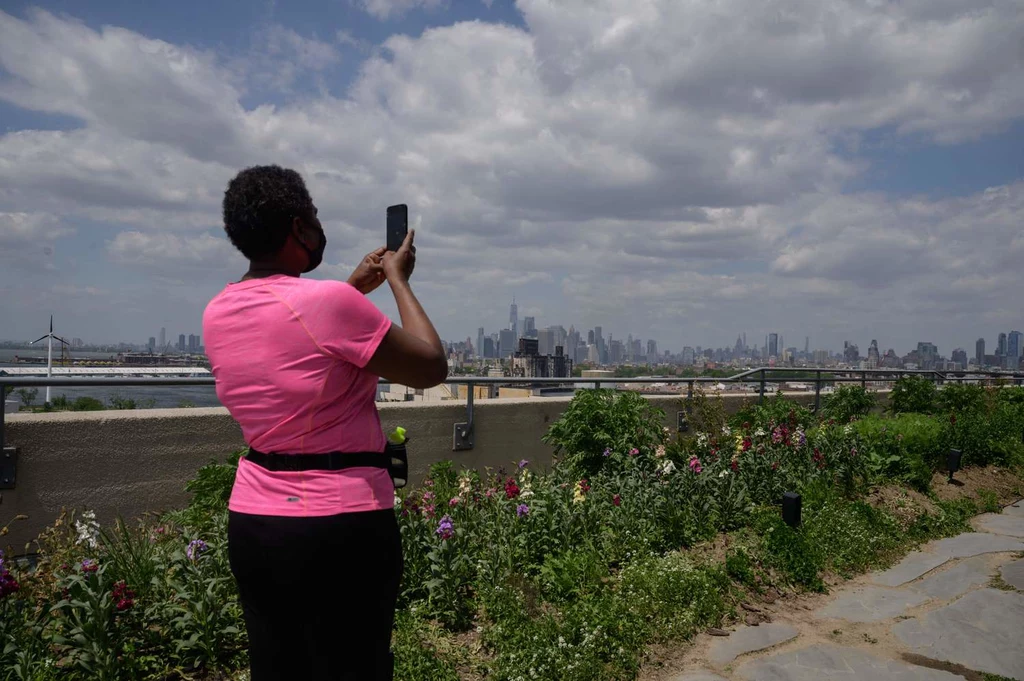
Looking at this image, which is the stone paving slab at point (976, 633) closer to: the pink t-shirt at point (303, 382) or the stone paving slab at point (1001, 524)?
the stone paving slab at point (1001, 524)

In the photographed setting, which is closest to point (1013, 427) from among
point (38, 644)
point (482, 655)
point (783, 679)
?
point (783, 679)

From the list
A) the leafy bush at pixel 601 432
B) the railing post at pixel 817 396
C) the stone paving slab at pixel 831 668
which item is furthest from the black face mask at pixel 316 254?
the railing post at pixel 817 396

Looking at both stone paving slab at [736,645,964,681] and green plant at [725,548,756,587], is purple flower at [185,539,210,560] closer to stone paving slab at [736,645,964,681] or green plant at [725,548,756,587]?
stone paving slab at [736,645,964,681]

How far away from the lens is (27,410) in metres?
5.21

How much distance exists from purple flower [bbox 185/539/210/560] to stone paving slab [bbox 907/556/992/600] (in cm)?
461

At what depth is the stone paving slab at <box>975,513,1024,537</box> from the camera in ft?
22.2

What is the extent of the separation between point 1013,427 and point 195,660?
36.1ft

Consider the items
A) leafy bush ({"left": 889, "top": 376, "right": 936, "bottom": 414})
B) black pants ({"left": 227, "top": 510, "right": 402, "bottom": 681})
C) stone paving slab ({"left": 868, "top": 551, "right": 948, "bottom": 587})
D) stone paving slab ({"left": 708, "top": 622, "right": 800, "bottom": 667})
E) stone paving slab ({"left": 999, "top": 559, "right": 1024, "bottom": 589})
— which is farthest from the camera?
leafy bush ({"left": 889, "top": 376, "right": 936, "bottom": 414})

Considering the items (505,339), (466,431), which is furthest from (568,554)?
(505,339)

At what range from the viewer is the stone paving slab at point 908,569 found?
536 centimetres

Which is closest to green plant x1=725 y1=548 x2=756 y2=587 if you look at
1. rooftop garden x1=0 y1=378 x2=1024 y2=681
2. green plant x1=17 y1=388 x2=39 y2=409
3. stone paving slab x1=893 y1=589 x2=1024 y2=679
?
rooftop garden x1=0 y1=378 x2=1024 y2=681

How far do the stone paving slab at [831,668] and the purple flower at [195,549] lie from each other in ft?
9.50

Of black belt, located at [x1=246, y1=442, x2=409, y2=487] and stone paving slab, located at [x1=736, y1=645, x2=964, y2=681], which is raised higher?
black belt, located at [x1=246, y1=442, x2=409, y2=487]

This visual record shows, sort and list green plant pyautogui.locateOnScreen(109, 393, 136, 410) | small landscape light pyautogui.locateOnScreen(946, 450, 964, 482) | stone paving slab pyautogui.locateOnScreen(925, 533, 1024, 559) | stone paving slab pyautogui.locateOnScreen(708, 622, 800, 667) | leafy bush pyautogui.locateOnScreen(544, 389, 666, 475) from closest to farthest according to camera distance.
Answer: stone paving slab pyautogui.locateOnScreen(708, 622, 800, 667) → green plant pyautogui.locateOnScreen(109, 393, 136, 410) → stone paving slab pyautogui.locateOnScreen(925, 533, 1024, 559) → leafy bush pyautogui.locateOnScreen(544, 389, 666, 475) → small landscape light pyautogui.locateOnScreen(946, 450, 964, 482)
